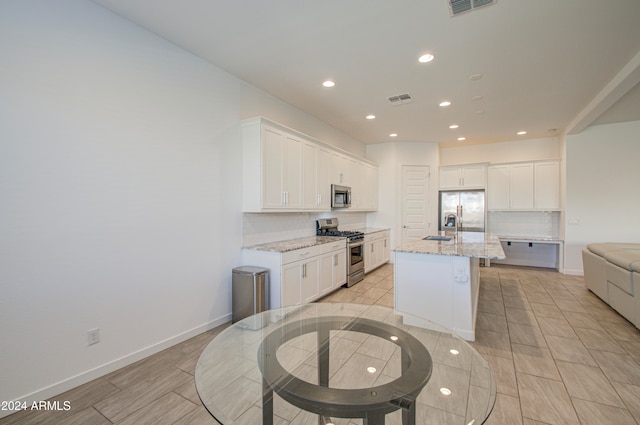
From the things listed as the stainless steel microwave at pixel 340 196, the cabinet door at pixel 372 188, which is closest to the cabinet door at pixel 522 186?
the cabinet door at pixel 372 188

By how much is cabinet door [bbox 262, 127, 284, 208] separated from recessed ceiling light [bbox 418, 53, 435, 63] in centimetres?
187

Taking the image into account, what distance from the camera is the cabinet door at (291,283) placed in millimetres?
3371

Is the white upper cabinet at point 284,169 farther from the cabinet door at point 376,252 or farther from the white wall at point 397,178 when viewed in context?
the white wall at point 397,178

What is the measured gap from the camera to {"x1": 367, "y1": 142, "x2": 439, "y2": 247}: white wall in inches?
267

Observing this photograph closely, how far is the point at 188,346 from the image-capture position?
280 centimetres

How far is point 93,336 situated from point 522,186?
25.8 ft

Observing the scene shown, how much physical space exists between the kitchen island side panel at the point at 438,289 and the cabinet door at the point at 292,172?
5.27 ft

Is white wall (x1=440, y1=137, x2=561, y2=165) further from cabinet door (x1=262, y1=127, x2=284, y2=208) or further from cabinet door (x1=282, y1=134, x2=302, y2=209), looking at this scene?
cabinet door (x1=262, y1=127, x2=284, y2=208)

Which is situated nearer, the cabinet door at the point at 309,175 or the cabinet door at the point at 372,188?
the cabinet door at the point at 309,175

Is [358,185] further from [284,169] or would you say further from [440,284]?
[440,284]

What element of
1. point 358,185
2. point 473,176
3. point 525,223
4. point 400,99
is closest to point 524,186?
point 525,223

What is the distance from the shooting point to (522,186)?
6.44m

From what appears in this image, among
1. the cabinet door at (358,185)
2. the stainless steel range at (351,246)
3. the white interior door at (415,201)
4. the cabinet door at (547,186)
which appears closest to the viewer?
the stainless steel range at (351,246)

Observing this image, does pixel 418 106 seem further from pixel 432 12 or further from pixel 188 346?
pixel 188 346
